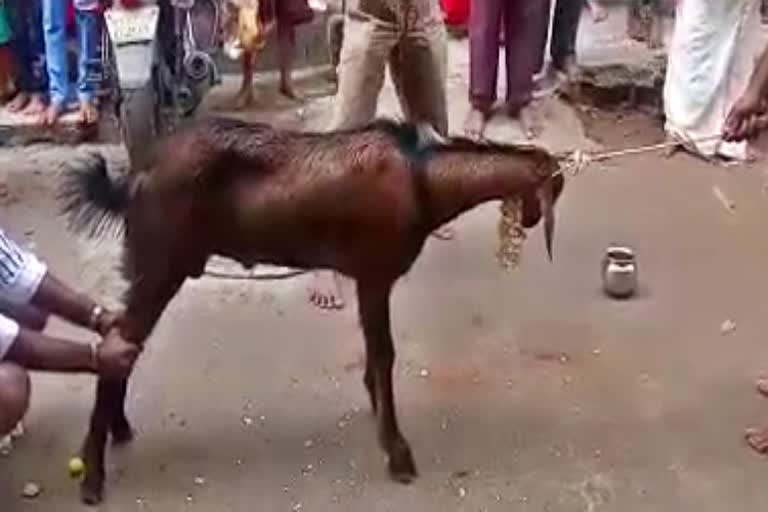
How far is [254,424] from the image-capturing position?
449 cm

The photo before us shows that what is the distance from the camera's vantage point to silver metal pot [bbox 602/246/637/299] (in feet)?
17.3

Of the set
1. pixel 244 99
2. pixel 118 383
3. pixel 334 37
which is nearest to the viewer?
pixel 118 383

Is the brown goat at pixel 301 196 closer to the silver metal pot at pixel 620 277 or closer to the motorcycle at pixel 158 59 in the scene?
the silver metal pot at pixel 620 277

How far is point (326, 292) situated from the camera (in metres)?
5.27

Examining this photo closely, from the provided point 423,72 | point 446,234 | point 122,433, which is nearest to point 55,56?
point 446,234

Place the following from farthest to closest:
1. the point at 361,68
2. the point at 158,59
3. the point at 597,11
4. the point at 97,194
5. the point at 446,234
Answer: the point at 597,11, the point at 158,59, the point at 446,234, the point at 361,68, the point at 97,194

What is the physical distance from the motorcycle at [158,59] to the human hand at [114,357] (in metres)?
2.08

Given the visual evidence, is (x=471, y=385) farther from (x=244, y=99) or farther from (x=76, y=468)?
(x=244, y=99)

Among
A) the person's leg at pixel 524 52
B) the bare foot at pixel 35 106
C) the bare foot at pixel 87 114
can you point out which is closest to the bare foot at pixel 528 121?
the person's leg at pixel 524 52

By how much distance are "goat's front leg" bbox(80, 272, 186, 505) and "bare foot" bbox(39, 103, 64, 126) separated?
108 inches

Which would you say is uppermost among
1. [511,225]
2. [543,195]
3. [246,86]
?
[543,195]

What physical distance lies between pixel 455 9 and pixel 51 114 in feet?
7.31

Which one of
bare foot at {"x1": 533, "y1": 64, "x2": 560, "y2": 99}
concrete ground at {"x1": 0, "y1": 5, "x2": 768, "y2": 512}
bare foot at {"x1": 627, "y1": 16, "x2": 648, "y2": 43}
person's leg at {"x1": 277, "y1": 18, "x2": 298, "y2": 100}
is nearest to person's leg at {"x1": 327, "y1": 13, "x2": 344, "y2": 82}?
person's leg at {"x1": 277, "y1": 18, "x2": 298, "y2": 100}

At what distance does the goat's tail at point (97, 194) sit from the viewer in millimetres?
4020
